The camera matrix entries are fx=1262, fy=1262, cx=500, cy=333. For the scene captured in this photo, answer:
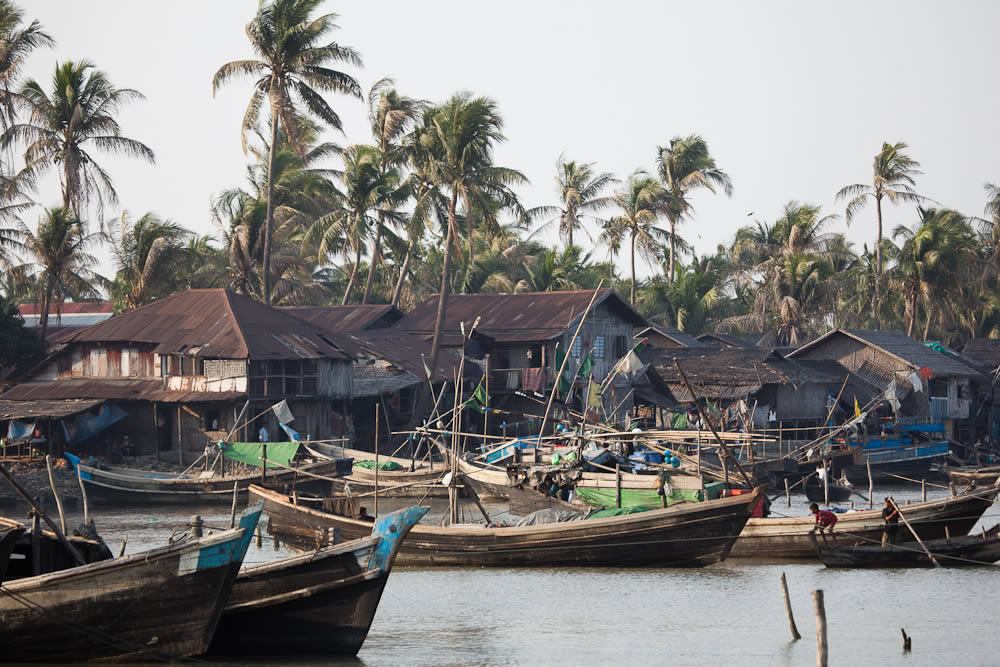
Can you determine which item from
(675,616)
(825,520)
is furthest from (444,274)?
(675,616)

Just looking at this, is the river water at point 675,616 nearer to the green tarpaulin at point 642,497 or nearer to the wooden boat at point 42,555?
the green tarpaulin at point 642,497

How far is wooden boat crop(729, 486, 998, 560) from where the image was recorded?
21.9 meters

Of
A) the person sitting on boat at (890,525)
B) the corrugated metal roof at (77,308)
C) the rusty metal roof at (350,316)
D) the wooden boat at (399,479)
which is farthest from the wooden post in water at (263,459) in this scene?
the corrugated metal roof at (77,308)

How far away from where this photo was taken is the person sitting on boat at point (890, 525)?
21.7m

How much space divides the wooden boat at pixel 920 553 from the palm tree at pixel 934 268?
32.9 metres

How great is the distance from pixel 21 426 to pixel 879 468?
83.1 feet

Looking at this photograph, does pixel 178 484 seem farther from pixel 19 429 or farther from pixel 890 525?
pixel 890 525

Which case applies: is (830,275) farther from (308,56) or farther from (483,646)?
(483,646)

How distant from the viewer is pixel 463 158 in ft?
124

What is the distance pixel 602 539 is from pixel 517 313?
22.7 m

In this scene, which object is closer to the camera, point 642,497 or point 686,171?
point 642,497

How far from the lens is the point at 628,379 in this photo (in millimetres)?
43031

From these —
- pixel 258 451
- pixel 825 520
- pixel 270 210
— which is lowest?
pixel 825 520

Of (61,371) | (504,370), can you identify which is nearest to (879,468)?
(504,370)
